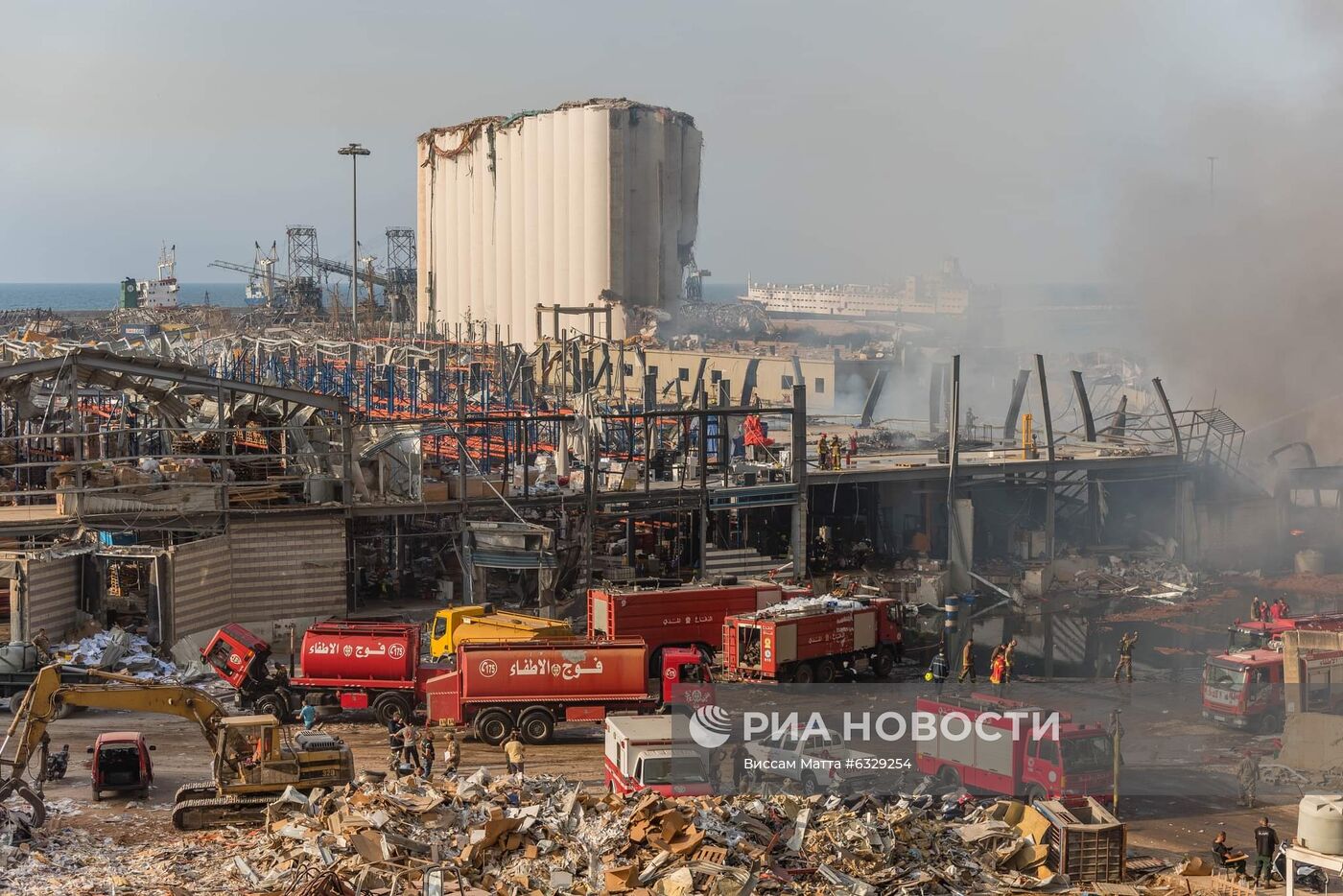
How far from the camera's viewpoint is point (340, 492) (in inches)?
1219

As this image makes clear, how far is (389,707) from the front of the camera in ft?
77.1

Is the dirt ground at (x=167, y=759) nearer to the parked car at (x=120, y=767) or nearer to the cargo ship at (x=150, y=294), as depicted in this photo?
the parked car at (x=120, y=767)

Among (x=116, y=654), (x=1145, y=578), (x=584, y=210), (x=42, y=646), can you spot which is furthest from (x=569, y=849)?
(x=584, y=210)

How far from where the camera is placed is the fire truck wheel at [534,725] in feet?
74.5

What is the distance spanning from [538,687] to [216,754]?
5379mm

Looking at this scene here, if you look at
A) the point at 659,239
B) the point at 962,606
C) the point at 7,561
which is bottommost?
the point at 962,606

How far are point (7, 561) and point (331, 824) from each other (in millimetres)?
12716

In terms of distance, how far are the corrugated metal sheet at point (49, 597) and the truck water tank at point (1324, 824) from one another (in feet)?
68.0

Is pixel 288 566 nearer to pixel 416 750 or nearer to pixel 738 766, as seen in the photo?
pixel 416 750

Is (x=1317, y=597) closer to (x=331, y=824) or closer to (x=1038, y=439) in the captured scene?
(x=1038, y=439)

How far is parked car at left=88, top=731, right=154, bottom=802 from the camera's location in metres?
19.4

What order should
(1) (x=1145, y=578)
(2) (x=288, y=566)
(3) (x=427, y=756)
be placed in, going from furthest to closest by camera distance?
(1) (x=1145, y=578)
(2) (x=288, y=566)
(3) (x=427, y=756)

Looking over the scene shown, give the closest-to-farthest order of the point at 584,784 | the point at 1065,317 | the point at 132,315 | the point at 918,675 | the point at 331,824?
the point at 331,824
the point at 584,784
the point at 918,675
the point at 132,315
the point at 1065,317

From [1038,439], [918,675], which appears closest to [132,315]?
[1038,439]
